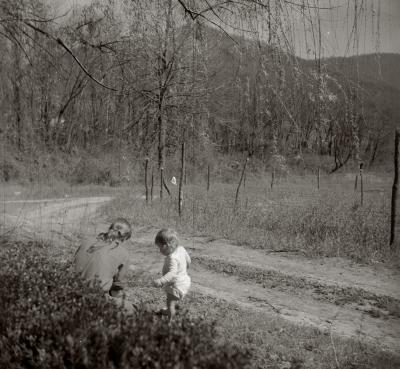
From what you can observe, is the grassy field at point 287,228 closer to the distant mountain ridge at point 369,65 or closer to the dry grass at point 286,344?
the dry grass at point 286,344

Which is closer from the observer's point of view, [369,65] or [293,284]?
[369,65]

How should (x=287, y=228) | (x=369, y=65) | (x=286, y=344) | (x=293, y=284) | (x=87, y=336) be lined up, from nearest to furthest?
(x=87, y=336) → (x=369, y=65) → (x=286, y=344) → (x=293, y=284) → (x=287, y=228)

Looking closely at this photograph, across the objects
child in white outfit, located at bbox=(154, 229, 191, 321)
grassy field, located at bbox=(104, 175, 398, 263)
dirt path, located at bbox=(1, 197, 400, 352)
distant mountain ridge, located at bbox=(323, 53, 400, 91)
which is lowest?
dirt path, located at bbox=(1, 197, 400, 352)

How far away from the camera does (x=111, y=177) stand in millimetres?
28750

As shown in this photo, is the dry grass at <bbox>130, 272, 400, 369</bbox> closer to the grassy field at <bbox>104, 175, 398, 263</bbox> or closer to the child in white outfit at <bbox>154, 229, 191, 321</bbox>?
the child in white outfit at <bbox>154, 229, 191, 321</bbox>

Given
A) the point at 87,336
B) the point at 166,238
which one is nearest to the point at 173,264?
the point at 166,238

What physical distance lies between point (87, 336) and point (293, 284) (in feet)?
16.8

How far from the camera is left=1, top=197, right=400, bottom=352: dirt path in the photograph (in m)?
5.76

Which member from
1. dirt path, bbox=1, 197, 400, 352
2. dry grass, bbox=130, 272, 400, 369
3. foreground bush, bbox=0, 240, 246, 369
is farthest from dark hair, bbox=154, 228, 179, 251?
dirt path, bbox=1, 197, 400, 352

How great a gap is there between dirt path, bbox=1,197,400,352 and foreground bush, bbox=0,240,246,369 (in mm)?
3075

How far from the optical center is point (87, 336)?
2.87 m

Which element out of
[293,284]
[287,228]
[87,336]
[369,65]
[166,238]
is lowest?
[293,284]

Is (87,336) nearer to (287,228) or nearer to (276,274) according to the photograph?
(276,274)

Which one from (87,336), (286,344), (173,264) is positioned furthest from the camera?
(173,264)
